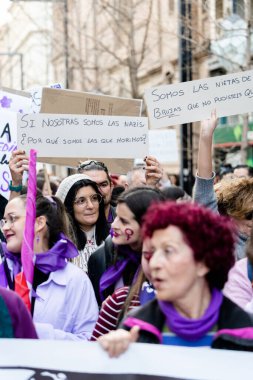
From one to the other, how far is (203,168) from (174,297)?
175 cm

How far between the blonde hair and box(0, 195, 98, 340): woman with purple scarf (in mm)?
1035

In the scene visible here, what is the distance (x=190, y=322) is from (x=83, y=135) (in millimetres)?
2684

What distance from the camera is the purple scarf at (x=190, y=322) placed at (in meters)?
2.77

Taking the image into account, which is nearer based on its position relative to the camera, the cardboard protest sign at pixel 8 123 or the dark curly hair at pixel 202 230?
the dark curly hair at pixel 202 230

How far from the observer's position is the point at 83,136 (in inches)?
209

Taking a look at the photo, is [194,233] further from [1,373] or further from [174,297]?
[1,373]

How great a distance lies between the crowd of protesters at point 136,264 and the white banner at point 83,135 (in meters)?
0.16

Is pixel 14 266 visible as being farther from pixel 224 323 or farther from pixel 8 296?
pixel 224 323

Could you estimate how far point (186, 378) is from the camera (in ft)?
9.00

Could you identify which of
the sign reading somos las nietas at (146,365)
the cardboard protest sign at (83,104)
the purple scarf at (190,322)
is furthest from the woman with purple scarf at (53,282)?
the cardboard protest sign at (83,104)

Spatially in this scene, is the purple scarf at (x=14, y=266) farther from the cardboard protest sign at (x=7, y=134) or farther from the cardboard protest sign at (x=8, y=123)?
the cardboard protest sign at (x=7, y=134)

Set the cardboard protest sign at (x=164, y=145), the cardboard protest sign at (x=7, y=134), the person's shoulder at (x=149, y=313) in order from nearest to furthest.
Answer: the person's shoulder at (x=149, y=313) → the cardboard protest sign at (x=7, y=134) → the cardboard protest sign at (x=164, y=145)

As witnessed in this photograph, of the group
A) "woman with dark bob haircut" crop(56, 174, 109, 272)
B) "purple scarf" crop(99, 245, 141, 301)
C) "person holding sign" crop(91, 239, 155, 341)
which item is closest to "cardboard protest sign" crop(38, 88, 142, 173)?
"woman with dark bob haircut" crop(56, 174, 109, 272)

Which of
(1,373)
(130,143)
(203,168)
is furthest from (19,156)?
(1,373)
